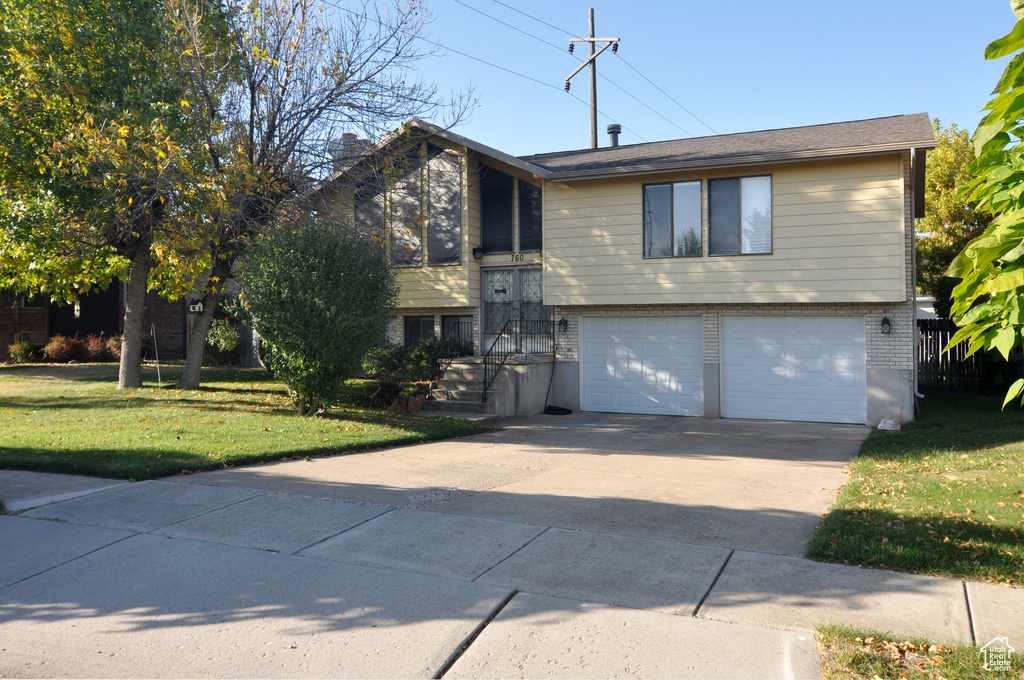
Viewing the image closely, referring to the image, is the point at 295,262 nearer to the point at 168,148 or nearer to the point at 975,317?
the point at 168,148

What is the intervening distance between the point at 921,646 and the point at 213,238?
1302cm

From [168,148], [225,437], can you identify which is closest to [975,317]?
[225,437]

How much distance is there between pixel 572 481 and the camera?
8586mm

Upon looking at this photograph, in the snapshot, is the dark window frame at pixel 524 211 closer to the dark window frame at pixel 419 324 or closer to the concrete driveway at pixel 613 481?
the dark window frame at pixel 419 324

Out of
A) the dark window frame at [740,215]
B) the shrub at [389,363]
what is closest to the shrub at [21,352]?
the shrub at [389,363]

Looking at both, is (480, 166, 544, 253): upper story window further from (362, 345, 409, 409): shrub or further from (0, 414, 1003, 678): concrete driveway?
(0, 414, 1003, 678): concrete driveway

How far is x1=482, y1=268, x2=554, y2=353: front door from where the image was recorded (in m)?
17.4

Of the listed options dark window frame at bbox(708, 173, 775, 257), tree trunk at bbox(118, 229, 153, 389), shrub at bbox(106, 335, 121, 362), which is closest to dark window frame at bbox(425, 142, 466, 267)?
dark window frame at bbox(708, 173, 775, 257)

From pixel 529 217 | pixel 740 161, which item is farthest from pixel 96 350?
pixel 740 161

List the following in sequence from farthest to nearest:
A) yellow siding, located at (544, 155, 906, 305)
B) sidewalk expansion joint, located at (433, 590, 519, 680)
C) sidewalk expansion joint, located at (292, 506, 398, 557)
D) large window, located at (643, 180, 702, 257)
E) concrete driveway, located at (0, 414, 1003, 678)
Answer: large window, located at (643, 180, 702, 257), yellow siding, located at (544, 155, 906, 305), sidewalk expansion joint, located at (292, 506, 398, 557), concrete driveway, located at (0, 414, 1003, 678), sidewalk expansion joint, located at (433, 590, 519, 680)

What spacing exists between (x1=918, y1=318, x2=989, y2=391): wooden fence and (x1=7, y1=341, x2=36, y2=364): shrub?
87.7 feet

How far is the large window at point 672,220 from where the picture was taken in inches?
609

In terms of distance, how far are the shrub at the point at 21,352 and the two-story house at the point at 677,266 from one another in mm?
14045

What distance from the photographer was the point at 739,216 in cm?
1507
